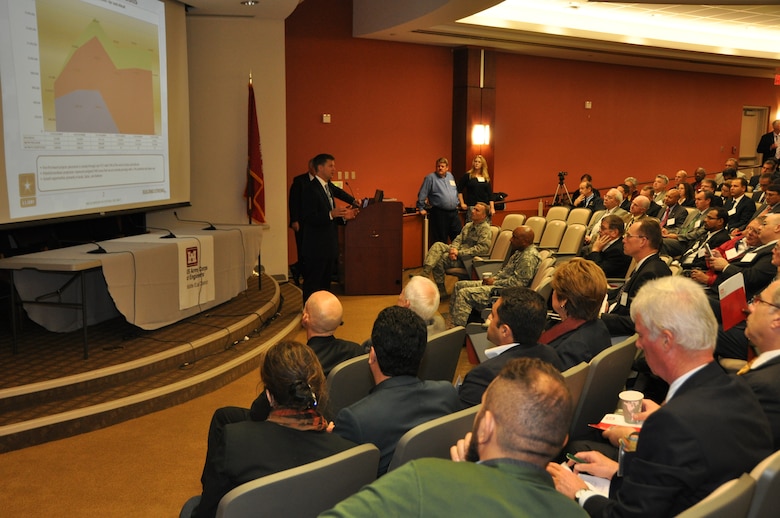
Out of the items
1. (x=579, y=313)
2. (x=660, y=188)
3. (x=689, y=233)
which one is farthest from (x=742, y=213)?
(x=579, y=313)

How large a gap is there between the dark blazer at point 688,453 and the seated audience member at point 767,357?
0.30 metres

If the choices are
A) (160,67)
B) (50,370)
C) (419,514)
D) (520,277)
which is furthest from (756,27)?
(419,514)

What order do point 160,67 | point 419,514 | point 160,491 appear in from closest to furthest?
point 419,514, point 160,491, point 160,67

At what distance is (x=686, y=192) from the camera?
31.0ft

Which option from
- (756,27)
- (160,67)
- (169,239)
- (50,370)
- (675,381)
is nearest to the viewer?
(675,381)

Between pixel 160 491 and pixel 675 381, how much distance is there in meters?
2.60

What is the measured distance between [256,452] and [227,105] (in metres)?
6.54

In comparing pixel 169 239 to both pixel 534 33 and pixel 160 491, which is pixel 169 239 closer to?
pixel 160 491

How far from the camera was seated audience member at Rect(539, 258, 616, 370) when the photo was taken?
3.33 metres

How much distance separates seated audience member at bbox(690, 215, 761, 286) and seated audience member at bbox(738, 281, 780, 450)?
2.82m

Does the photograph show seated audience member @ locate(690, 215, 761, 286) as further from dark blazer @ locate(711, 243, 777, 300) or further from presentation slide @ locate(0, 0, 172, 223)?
presentation slide @ locate(0, 0, 172, 223)

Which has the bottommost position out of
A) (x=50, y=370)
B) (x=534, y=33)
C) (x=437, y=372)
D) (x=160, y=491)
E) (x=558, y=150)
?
(x=160, y=491)

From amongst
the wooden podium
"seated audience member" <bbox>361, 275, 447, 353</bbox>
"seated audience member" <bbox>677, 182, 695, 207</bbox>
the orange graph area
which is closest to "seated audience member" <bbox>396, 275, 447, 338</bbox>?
"seated audience member" <bbox>361, 275, 447, 353</bbox>

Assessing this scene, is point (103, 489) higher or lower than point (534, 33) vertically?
lower
